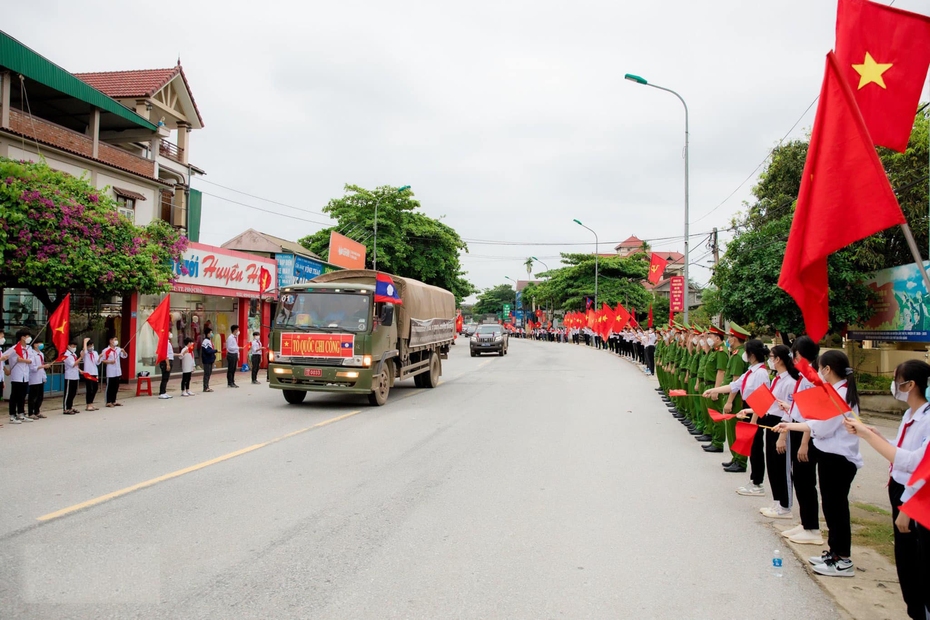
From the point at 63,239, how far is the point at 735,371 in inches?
511

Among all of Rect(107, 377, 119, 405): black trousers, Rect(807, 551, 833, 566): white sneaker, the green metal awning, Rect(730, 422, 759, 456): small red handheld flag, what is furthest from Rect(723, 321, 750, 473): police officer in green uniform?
the green metal awning

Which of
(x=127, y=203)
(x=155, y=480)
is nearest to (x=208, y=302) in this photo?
(x=127, y=203)

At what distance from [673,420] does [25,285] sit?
13.8 m

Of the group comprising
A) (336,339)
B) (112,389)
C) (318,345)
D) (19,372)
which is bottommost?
(112,389)

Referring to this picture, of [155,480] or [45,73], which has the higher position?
[45,73]

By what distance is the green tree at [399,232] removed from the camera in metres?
38.6

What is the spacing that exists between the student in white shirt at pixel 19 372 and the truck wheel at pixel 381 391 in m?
6.14

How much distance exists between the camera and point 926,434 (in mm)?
3469

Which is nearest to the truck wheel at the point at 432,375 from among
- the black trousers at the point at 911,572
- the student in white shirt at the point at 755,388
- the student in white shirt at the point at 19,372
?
the student in white shirt at the point at 19,372

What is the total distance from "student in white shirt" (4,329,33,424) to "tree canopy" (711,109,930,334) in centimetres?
1637

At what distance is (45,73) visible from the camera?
1886cm

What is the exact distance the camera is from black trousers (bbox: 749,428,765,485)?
6.52 m

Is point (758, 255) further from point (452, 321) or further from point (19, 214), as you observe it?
point (19, 214)

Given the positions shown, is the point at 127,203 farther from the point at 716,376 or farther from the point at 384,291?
the point at 716,376
